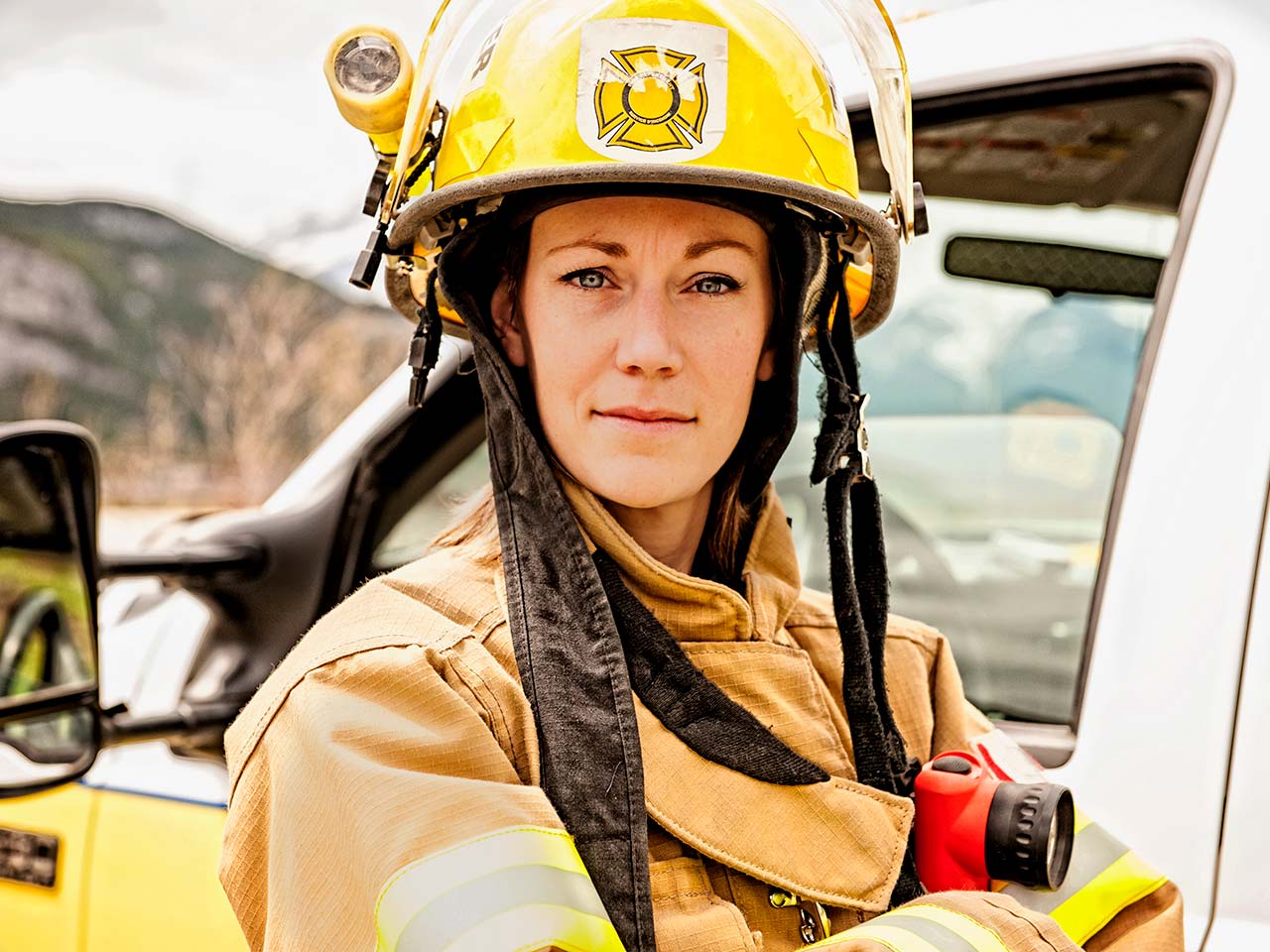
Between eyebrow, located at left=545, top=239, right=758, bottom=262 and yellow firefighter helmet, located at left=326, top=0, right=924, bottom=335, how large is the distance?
81 millimetres

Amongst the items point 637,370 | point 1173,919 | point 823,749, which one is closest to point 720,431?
point 637,370

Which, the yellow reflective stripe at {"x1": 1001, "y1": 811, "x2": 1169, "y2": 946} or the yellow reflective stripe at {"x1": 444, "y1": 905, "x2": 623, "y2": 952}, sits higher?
the yellow reflective stripe at {"x1": 444, "y1": 905, "x2": 623, "y2": 952}

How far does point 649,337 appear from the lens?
161 centimetres

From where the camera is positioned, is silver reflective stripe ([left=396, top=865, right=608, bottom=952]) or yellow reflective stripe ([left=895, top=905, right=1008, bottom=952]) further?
yellow reflective stripe ([left=895, top=905, right=1008, bottom=952])

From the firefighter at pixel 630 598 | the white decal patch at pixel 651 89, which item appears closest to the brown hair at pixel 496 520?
the firefighter at pixel 630 598

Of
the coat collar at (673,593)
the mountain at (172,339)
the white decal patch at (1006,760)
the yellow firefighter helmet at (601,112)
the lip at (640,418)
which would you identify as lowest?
the mountain at (172,339)

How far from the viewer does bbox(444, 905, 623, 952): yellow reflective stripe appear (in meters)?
1.16

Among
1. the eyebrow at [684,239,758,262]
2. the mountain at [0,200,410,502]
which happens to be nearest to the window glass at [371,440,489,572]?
the eyebrow at [684,239,758,262]

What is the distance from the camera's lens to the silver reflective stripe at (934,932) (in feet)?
4.34

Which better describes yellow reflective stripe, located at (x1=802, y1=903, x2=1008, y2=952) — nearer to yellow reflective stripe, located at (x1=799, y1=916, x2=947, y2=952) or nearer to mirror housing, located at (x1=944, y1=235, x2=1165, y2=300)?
yellow reflective stripe, located at (x1=799, y1=916, x2=947, y2=952)

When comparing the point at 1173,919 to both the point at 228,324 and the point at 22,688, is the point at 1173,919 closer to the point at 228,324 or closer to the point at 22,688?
the point at 22,688

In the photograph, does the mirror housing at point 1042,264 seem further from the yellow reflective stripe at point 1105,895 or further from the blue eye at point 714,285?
the yellow reflective stripe at point 1105,895

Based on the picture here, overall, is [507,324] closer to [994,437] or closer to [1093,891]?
[1093,891]

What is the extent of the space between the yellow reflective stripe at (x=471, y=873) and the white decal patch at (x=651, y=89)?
2.49 ft
